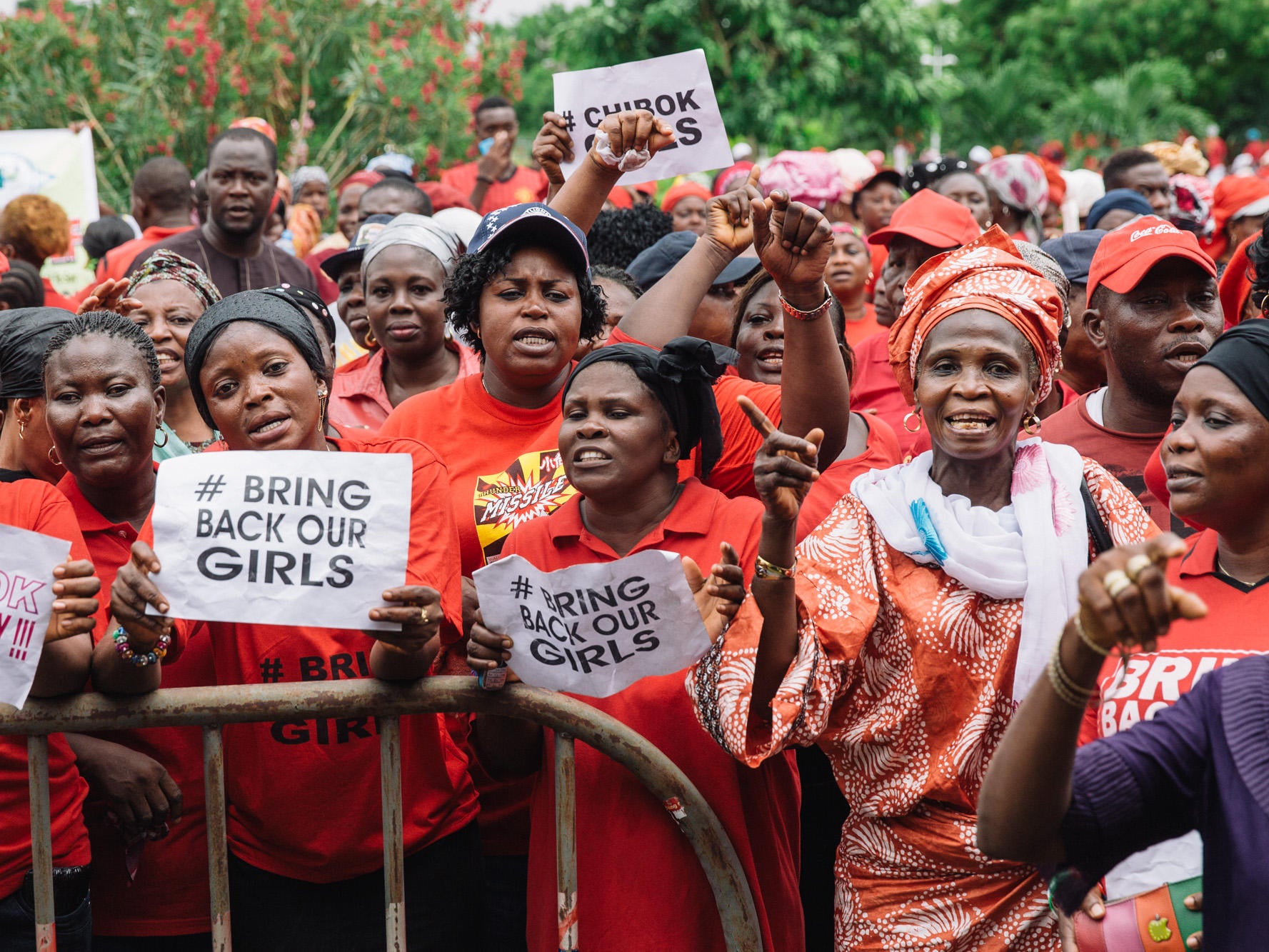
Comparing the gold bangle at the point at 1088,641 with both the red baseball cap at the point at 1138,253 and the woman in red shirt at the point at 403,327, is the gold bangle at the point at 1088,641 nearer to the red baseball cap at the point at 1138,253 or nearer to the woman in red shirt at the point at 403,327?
the red baseball cap at the point at 1138,253

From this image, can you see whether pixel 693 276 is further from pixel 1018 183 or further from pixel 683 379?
pixel 1018 183

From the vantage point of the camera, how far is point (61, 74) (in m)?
17.0

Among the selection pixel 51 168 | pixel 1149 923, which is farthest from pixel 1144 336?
pixel 51 168

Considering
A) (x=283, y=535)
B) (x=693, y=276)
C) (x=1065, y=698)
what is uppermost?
(x=693, y=276)

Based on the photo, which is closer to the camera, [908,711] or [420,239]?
[908,711]

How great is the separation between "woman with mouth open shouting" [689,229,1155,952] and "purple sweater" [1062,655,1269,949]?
66cm

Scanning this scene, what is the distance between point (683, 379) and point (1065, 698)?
153cm

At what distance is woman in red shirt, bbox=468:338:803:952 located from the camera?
2975mm

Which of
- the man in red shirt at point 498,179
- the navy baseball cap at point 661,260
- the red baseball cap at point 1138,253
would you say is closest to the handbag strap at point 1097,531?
the red baseball cap at point 1138,253

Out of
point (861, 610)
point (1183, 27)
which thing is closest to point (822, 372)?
point (861, 610)

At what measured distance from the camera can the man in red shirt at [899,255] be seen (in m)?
5.24

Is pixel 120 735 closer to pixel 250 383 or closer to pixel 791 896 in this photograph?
pixel 250 383

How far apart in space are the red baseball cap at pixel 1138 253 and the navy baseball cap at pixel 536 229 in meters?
1.55

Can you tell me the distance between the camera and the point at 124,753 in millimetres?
3158
